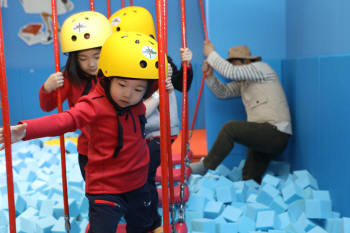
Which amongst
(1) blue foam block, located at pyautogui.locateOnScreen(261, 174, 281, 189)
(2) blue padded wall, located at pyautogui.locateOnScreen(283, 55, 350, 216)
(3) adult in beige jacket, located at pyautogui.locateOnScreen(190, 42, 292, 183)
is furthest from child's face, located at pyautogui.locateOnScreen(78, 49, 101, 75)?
(1) blue foam block, located at pyautogui.locateOnScreen(261, 174, 281, 189)

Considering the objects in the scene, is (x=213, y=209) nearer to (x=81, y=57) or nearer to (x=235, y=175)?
(x=235, y=175)

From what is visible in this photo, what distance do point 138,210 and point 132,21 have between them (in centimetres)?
118

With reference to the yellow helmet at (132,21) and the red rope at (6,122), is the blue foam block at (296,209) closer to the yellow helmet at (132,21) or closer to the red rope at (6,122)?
the yellow helmet at (132,21)

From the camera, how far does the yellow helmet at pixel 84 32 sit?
2035 mm

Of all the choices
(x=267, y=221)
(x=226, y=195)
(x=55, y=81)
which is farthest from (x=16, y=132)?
(x=226, y=195)

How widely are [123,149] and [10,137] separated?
548mm

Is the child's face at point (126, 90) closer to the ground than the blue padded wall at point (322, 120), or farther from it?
farther from it

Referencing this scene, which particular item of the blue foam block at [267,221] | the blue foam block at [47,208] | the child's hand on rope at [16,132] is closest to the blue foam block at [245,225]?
the blue foam block at [267,221]

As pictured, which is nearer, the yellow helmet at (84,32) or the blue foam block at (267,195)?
the yellow helmet at (84,32)

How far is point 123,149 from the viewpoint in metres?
1.71

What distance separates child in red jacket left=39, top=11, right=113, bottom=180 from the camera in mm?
2035

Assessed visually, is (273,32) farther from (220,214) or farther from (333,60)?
(220,214)

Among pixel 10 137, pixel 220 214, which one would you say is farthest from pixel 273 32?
pixel 10 137

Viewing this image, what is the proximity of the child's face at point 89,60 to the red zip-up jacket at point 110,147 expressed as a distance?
0.37m
